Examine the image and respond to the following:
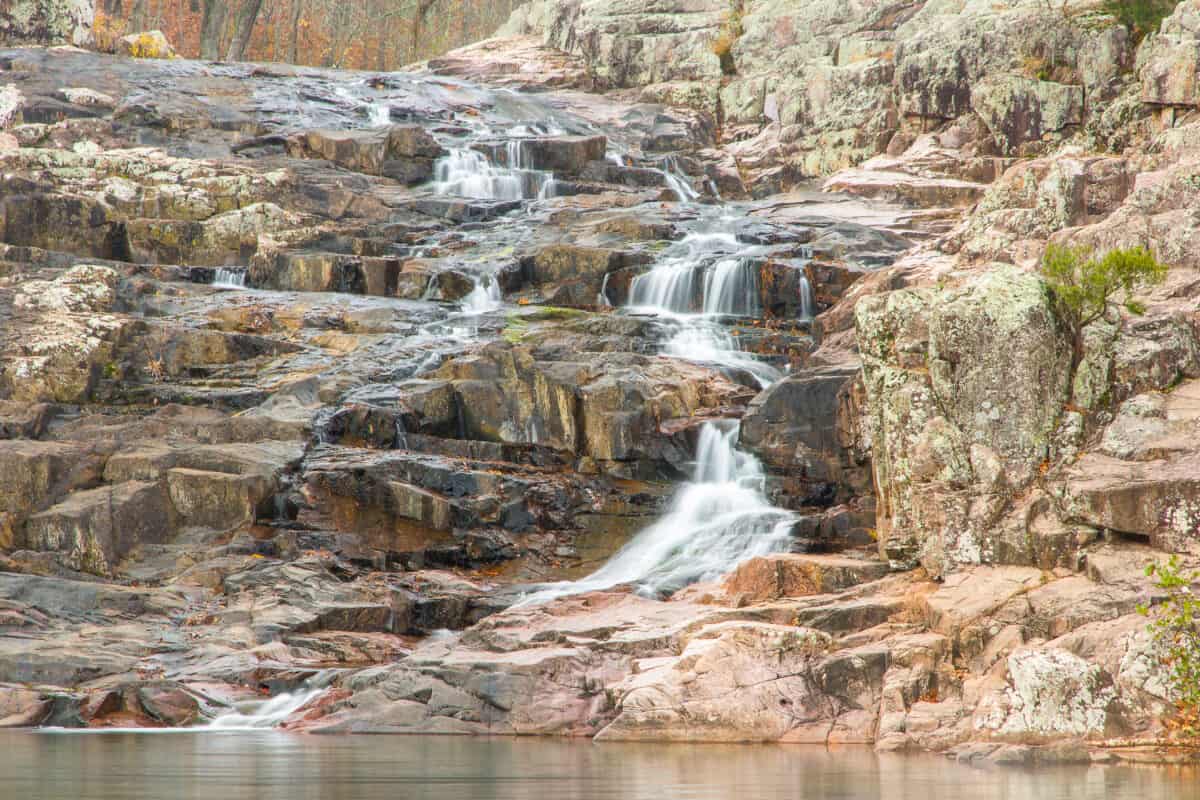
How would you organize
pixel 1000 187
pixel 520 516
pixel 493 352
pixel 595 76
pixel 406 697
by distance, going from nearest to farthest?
1. pixel 406 697
2. pixel 520 516
3. pixel 493 352
4. pixel 1000 187
5. pixel 595 76

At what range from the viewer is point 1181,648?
464 inches

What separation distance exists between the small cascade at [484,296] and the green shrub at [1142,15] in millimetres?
20668

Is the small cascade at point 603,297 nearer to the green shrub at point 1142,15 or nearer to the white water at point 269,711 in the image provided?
the white water at point 269,711

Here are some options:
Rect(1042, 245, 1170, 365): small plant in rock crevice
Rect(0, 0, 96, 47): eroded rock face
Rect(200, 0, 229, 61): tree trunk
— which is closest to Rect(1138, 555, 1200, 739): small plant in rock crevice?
Rect(1042, 245, 1170, 365): small plant in rock crevice

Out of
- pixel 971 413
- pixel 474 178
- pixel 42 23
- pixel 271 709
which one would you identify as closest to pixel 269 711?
pixel 271 709

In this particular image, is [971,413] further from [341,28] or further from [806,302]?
[341,28]

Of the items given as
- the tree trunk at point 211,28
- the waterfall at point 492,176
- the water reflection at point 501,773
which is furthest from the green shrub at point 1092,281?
the tree trunk at point 211,28

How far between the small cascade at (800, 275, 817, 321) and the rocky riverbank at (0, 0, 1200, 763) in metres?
0.29

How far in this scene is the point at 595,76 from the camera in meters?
48.8

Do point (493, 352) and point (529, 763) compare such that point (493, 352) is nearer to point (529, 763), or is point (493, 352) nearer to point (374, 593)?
point (374, 593)

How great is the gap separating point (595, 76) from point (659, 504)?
101 ft

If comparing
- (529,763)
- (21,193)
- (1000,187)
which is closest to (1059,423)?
(529,763)

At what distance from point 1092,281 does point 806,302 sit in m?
11.6

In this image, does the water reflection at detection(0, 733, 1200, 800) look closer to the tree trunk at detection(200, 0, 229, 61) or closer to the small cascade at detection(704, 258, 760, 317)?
the small cascade at detection(704, 258, 760, 317)
